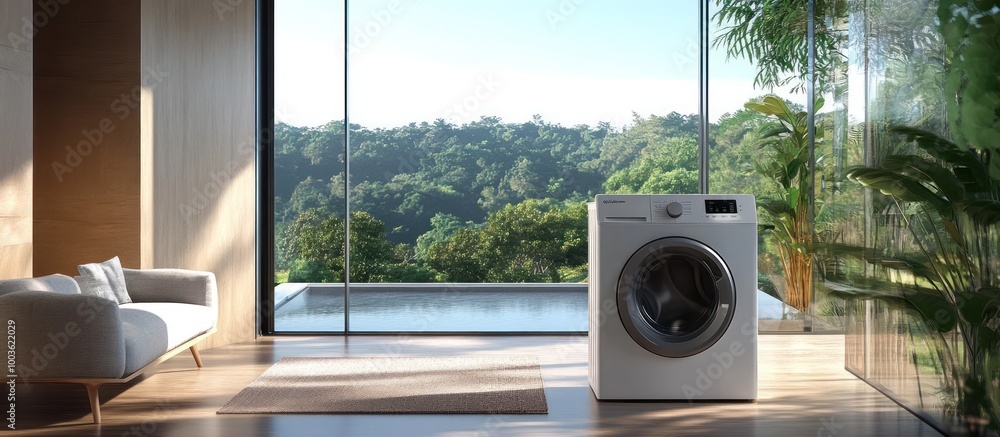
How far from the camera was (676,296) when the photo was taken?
3658 mm

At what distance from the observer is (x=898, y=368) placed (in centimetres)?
364

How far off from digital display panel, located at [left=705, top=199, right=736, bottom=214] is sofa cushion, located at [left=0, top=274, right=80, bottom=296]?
2861 millimetres

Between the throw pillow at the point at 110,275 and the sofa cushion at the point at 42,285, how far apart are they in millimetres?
190

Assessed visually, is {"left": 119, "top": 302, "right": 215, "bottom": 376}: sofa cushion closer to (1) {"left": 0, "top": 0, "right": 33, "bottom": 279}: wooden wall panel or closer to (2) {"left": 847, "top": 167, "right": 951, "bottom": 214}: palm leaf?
(1) {"left": 0, "top": 0, "right": 33, "bottom": 279}: wooden wall panel

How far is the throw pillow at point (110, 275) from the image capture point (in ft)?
12.9

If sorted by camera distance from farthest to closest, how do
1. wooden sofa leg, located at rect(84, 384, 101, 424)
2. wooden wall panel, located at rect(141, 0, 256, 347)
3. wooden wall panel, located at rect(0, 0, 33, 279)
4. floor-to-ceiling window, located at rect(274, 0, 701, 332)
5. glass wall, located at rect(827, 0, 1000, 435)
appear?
1. floor-to-ceiling window, located at rect(274, 0, 701, 332)
2. wooden wall panel, located at rect(141, 0, 256, 347)
3. wooden wall panel, located at rect(0, 0, 33, 279)
4. wooden sofa leg, located at rect(84, 384, 101, 424)
5. glass wall, located at rect(827, 0, 1000, 435)

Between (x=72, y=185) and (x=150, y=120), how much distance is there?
1.78 feet

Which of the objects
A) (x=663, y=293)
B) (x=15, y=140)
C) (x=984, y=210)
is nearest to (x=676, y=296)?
(x=663, y=293)

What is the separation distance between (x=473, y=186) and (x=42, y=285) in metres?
2.72

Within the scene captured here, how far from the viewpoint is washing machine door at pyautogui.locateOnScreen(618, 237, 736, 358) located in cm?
356

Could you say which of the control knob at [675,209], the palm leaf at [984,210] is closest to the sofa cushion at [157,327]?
the control knob at [675,209]

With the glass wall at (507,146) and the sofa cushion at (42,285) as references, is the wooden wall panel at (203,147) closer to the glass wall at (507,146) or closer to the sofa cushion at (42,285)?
the glass wall at (507,146)

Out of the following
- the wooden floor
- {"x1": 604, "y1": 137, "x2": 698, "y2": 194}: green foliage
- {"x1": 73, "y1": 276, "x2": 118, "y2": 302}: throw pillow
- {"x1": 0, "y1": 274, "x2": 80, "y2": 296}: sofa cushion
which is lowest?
the wooden floor

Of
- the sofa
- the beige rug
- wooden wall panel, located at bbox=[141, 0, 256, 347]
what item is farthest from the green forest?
the sofa
